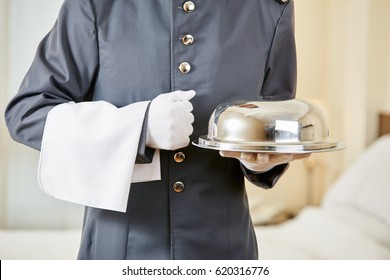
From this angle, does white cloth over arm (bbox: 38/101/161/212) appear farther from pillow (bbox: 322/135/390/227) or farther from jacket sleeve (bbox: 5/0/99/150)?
pillow (bbox: 322/135/390/227)

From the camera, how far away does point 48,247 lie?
169 cm

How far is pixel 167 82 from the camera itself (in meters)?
0.95

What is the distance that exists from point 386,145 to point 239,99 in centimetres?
194

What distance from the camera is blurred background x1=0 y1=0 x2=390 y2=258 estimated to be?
1.81m

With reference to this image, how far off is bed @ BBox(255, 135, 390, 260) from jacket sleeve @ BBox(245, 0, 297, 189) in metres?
1.02

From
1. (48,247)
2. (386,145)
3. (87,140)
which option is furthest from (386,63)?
(87,140)

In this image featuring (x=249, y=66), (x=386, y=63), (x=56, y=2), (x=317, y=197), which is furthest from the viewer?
(x=317, y=197)

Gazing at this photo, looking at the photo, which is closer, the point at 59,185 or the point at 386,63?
the point at 59,185

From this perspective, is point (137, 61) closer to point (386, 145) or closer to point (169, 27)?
point (169, 27)

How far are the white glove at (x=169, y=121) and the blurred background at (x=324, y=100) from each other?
759mm

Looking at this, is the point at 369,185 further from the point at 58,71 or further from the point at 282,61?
the point at 58,71

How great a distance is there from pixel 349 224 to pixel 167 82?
1.58m

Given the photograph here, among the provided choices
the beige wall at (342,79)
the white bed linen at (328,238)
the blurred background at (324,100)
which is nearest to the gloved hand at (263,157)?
the blurred background at (324,100)

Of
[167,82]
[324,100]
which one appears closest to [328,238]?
[324,100]
